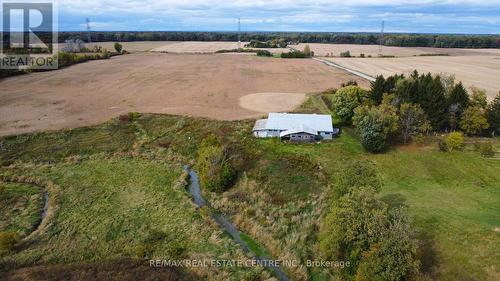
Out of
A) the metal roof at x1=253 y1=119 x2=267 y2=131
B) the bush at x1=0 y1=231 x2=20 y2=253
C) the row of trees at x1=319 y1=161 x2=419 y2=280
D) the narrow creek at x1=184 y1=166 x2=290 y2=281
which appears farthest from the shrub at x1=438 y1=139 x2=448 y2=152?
the bush at x1=0 y1=231 x2=20 y2=253

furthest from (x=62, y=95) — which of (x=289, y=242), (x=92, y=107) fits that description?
(x=289, y=242)

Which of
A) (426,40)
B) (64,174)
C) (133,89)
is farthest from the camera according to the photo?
(426,40)

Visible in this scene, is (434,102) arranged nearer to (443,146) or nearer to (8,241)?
(443,146)

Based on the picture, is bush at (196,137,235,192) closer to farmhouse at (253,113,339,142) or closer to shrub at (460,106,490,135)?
farmhouse at (253,113,339,142)

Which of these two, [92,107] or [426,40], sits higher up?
[426,40]

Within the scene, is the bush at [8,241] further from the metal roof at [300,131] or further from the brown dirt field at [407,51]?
the brown dirt field at [407,51]

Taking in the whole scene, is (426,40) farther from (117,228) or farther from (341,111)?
(117,228)
